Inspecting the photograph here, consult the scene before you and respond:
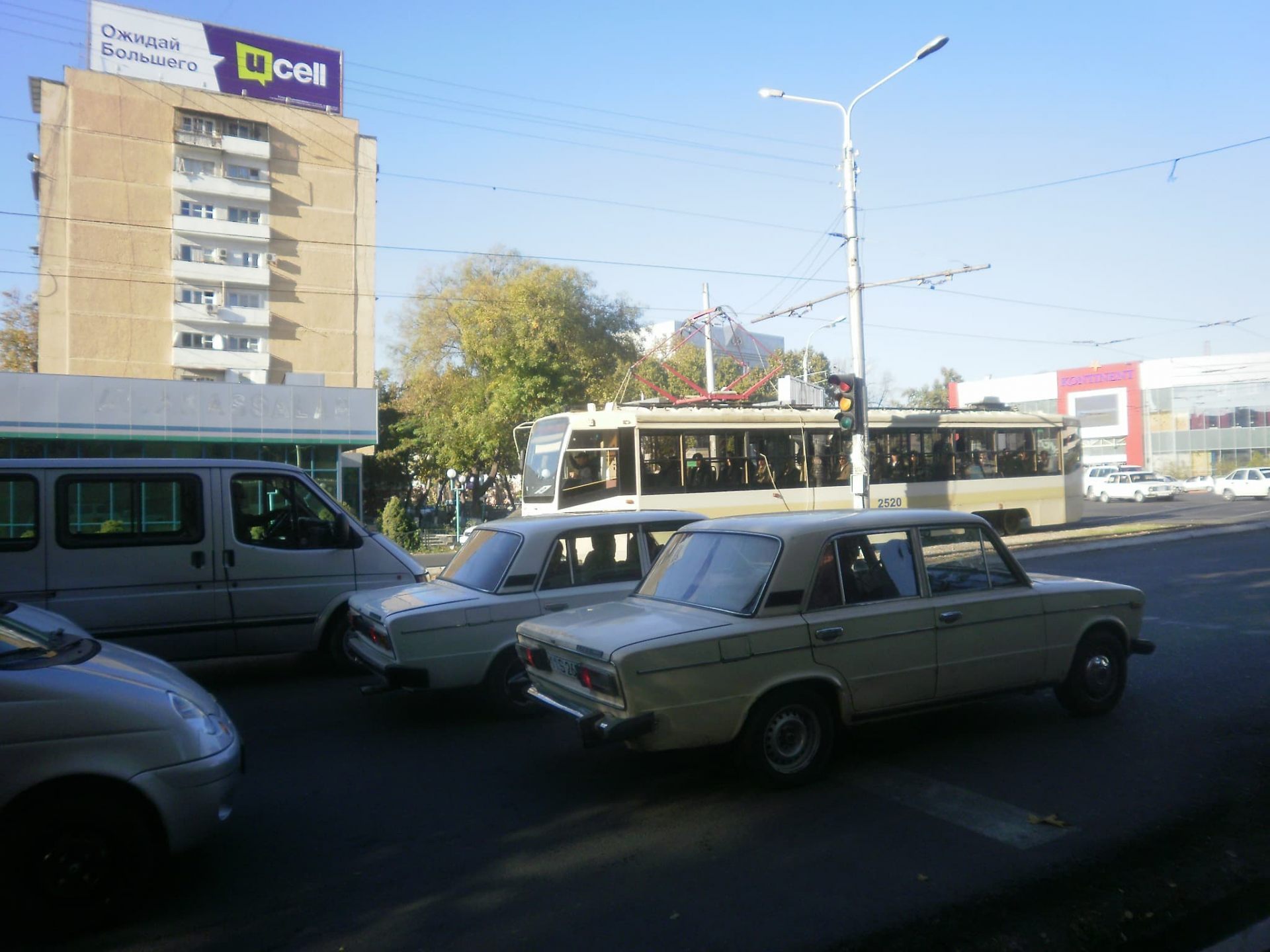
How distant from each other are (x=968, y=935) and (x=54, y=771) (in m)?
3.75

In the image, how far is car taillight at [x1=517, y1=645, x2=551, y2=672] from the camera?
603 cm

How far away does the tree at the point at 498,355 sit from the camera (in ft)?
133

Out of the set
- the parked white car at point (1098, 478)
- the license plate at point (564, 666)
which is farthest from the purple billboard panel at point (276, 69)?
the license plate at point (564, 666)

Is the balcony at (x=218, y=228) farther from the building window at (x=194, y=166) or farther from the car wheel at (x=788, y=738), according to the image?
the car wheel at (x=788, y=738)

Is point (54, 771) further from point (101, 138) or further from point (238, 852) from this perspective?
A: point (101, 138)

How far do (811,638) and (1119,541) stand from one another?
18403mm

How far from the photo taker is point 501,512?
4706cm

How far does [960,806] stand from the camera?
5.32m

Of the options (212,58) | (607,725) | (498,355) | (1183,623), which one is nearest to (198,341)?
(212,58)

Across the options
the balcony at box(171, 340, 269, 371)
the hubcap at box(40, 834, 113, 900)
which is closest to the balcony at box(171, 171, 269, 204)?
the balcony at box(171, 340, 269, 371)

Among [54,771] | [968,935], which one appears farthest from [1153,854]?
[54,771]

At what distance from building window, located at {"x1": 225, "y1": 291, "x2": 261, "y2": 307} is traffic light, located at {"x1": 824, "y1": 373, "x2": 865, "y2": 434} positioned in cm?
4139

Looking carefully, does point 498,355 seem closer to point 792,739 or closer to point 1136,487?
point 1136,487

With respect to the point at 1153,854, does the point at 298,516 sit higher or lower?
higher
